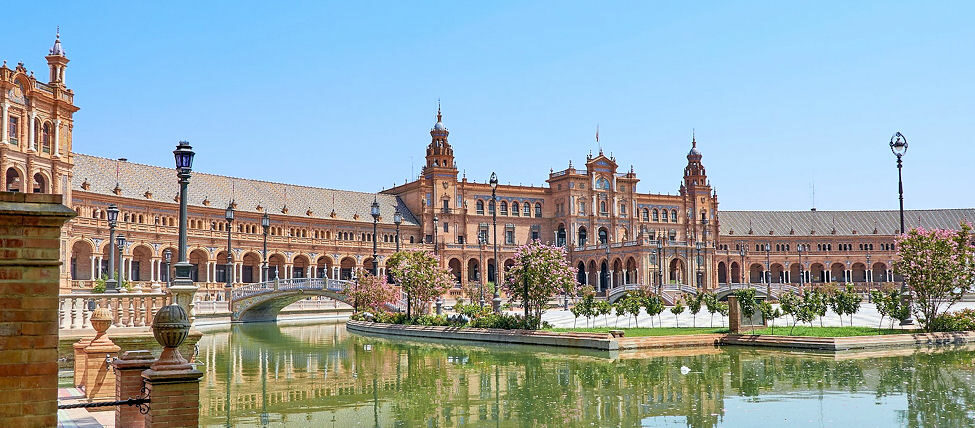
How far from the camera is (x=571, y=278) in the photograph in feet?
118

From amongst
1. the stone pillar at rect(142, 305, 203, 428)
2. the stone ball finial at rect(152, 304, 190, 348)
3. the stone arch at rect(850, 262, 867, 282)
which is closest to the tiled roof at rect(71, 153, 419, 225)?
the stone arch at rect(850, 262, 867, 282)

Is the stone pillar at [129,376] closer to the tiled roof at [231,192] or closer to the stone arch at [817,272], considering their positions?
the tiled roof at [231,192]

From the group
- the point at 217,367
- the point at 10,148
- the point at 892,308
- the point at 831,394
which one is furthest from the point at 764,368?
the point at 10,148

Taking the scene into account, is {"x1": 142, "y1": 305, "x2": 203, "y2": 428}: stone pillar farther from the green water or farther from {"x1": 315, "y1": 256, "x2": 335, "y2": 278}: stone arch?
{"x1": 315, "y1": 256, "x2": 335, "y2": 278}: stone arch

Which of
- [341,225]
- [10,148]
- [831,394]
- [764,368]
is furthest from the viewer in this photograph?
[341,225]

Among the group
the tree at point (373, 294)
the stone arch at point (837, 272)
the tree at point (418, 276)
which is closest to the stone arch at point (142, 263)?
the tree at point (373, 294)

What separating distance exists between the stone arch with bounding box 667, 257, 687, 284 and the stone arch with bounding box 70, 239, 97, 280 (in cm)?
5734

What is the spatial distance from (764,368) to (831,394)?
519 cm

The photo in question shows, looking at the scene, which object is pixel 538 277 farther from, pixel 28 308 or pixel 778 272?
pixel 778 272

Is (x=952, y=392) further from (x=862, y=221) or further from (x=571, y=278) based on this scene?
(x=862, y=221)

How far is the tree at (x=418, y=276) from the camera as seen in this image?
43531 millimetres

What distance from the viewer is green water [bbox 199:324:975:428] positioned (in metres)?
15.7

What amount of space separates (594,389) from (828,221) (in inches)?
4197

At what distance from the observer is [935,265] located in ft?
103
